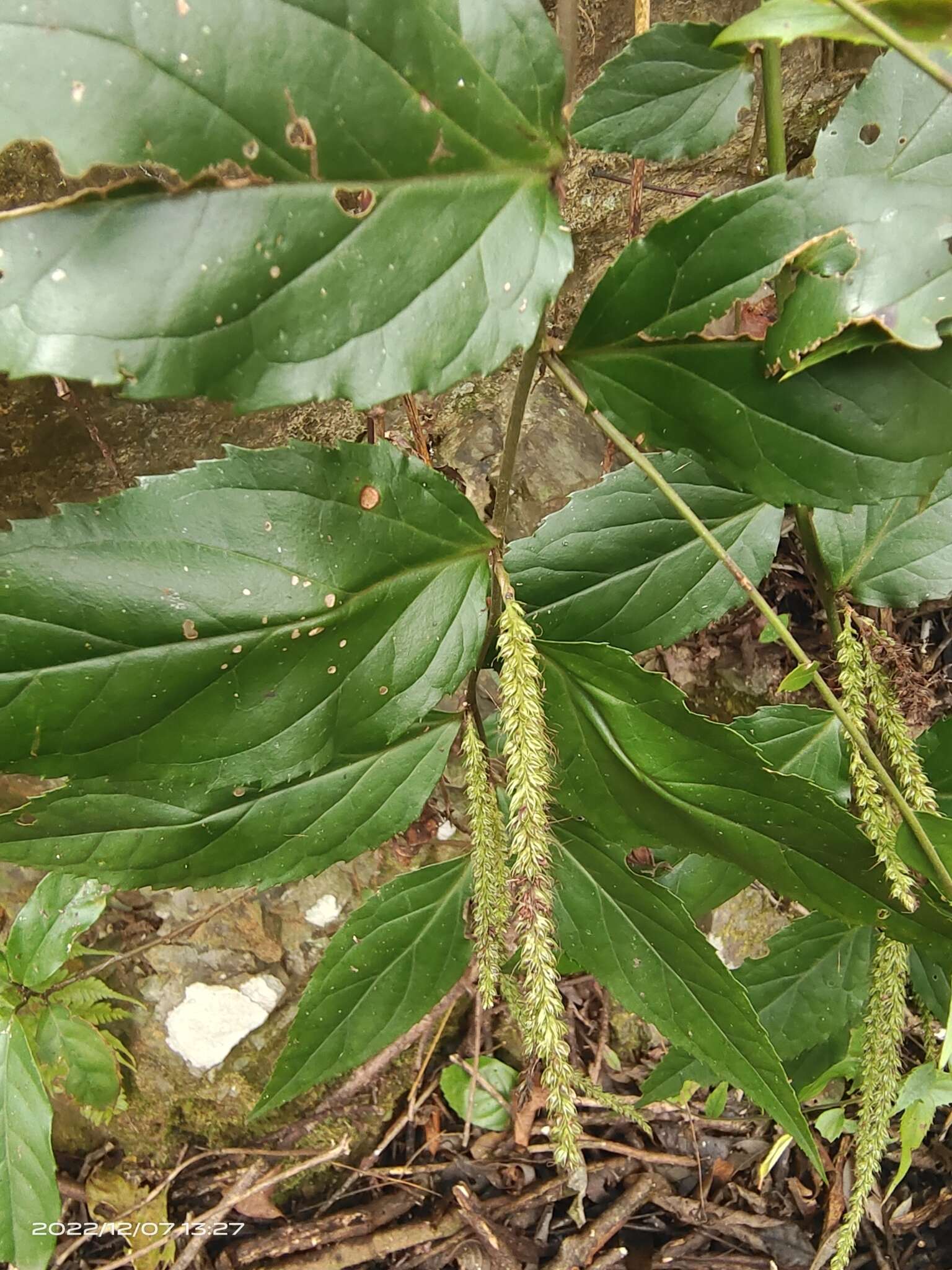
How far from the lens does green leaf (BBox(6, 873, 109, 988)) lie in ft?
4.48

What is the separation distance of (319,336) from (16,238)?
0.21 m

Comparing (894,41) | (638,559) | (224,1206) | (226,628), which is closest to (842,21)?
(894,41)

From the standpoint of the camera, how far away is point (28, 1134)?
1367 millimetres

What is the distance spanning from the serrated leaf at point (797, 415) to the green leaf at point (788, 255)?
4 centimetres

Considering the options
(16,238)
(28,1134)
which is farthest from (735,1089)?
(16,238)

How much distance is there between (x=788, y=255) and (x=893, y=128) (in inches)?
12.5

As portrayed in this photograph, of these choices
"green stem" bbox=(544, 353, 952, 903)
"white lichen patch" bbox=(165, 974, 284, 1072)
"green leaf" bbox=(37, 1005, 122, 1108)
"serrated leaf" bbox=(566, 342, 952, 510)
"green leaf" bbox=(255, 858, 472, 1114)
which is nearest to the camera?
"serrated leaf" bbox=(566, 342, 952, 510)

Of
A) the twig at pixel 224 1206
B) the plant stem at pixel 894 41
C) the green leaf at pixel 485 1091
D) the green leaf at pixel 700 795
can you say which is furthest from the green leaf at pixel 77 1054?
the plant stem at pixel 894 41

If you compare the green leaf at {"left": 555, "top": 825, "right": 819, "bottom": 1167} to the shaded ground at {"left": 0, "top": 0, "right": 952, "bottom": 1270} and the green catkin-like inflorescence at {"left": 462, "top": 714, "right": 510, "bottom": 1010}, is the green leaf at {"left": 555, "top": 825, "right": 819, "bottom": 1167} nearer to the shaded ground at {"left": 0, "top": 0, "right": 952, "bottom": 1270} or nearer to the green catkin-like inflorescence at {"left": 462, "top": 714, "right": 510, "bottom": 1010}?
the green catkin-like inflorescence at {"left": 462, "top": 714, "right": 510, "bottom": 1010}

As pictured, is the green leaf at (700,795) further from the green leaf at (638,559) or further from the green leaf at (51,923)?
the green leaf at (51,923)

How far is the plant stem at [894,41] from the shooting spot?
A: 0.53 metres

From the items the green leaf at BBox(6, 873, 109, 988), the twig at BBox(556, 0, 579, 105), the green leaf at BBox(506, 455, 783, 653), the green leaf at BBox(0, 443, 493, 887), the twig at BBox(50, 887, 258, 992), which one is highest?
the twig at BBox(556, 0, 579, 105)

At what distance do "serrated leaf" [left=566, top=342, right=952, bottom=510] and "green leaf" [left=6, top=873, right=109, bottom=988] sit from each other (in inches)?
46.9

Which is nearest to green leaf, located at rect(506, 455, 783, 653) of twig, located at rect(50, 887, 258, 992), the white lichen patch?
twig, located at rect(50, 887, 258, 992)
